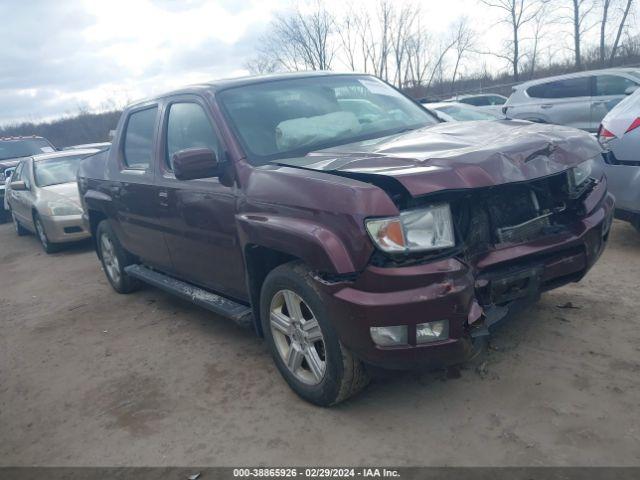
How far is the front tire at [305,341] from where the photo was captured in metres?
2.86

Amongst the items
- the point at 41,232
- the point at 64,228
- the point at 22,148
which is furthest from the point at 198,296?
the point at 22,148

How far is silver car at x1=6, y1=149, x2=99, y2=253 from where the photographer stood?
861 cm

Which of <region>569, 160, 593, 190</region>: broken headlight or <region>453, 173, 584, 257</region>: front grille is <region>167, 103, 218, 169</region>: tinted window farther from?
<region>569, 160, 593, 190</region>: broken headlight

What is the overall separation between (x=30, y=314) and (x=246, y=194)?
3.82 meters

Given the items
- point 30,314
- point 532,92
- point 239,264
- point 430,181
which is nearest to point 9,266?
point 30,314

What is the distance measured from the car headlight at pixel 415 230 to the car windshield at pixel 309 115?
1135 mm

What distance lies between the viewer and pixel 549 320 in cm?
381

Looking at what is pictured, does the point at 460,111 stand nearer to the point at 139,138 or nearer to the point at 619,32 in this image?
the point at 139,138

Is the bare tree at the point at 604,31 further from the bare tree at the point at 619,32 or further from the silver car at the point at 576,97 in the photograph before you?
the silver car at the point at 576,97

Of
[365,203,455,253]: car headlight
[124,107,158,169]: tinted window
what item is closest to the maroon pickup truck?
[365,203,455,253]: car headlight

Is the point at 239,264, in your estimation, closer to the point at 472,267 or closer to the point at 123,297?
the point at 472,267

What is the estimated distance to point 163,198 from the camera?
421 cm

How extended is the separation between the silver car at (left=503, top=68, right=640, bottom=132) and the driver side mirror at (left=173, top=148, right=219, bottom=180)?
30.7ft

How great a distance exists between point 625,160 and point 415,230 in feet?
10.6
